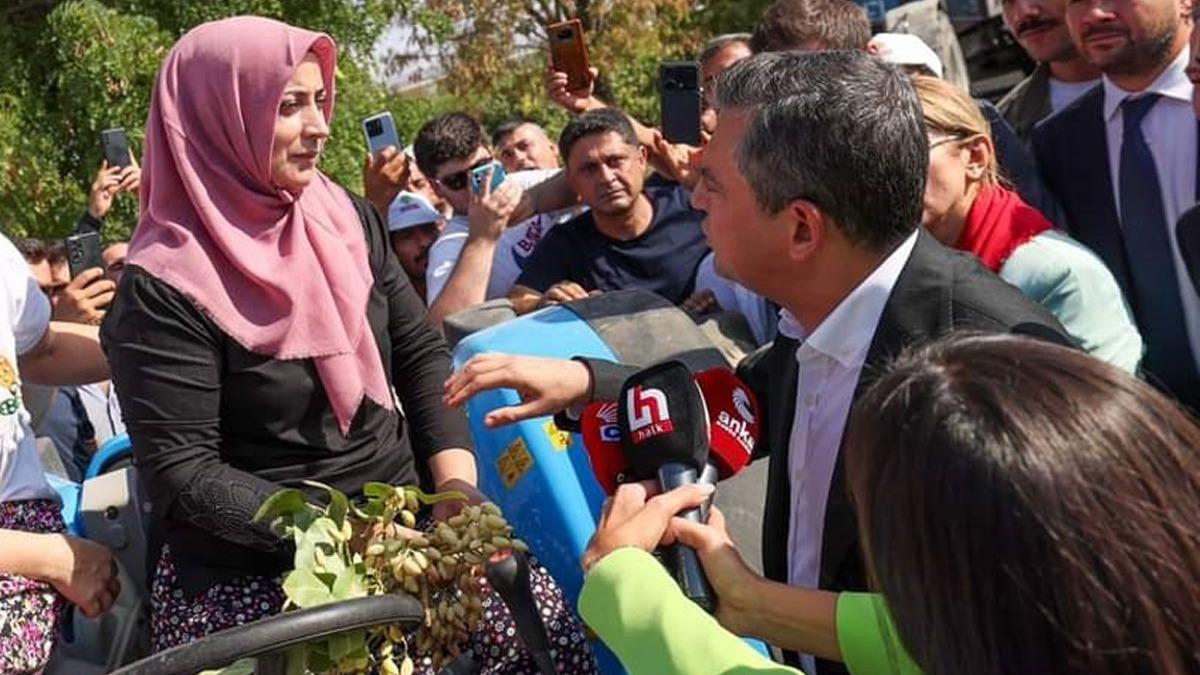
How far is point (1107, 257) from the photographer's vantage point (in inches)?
132

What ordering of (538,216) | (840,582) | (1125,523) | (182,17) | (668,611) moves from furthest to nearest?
1. (182,17)
2. (538,216)
3. (840,582)
4. (668,611)
5. (1125,523)

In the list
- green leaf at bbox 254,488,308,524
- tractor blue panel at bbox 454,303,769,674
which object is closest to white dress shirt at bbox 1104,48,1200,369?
tractor blue panel at bbox 454,303,769,674

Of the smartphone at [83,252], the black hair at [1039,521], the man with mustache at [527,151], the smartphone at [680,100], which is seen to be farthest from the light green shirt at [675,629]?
the man with mustache at [527,151]

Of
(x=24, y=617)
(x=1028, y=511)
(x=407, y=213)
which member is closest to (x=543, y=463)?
(x=24, y=617)

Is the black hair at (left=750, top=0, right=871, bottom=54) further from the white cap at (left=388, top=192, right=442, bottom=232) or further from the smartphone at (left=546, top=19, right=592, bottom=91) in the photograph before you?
the white cap at (left=388, top=192, right=442, bottom=232)

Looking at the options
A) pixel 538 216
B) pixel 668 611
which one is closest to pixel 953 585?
pixel 668 611

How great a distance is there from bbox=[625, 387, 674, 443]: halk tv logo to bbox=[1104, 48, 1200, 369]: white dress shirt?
1.58 m

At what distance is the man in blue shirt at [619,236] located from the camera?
4.70m

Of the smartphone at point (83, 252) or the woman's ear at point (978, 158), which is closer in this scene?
the woman's ear at point (978, 158)

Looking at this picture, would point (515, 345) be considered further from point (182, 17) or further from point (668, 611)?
point (182, 17)

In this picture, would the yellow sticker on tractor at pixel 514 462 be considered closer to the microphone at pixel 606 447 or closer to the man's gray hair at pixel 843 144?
the microphone at pixel 606 447

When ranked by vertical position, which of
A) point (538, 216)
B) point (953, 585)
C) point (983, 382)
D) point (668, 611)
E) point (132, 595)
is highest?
point (983, 382)

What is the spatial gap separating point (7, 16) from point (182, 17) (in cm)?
123

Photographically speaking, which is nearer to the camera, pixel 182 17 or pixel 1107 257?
pixel 1107 257
